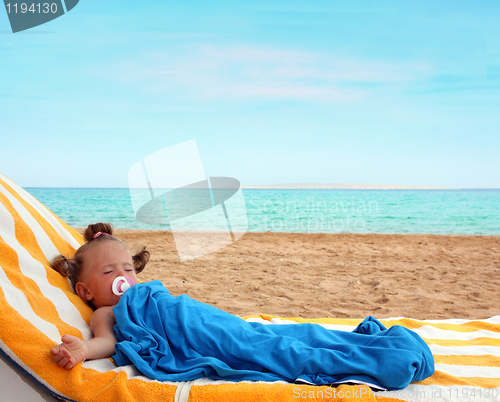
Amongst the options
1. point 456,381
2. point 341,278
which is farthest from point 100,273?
point 341,278

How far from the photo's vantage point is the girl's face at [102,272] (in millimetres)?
1474

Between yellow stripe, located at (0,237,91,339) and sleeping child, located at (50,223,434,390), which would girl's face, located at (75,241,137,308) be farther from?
yellow stripe, located at (0,237,91,339)

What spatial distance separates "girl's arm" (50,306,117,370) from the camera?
1070 mm

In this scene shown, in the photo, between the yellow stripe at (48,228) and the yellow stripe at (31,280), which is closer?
the yellow stripe at (31,280)

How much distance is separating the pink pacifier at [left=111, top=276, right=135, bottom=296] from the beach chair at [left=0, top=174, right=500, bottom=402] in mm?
138

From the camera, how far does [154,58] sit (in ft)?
65.7

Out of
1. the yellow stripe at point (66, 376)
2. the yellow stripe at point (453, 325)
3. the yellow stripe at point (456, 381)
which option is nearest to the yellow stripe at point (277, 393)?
the yellow stripe at point (66, 376)

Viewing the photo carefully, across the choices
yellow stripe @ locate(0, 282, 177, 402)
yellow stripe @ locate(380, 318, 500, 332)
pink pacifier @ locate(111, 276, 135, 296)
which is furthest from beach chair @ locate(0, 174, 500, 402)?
yellow stripe @ locate(380, 318, 500, 332)

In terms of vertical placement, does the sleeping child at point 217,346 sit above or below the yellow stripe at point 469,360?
above

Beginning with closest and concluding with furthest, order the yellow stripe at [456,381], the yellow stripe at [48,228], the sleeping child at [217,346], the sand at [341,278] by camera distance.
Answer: the sleeping child at [217,346] → the yellow stripe at [456,381] → the yellow stripe at [48,228] → the sand at [341,278]

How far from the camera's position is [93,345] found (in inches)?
47.9

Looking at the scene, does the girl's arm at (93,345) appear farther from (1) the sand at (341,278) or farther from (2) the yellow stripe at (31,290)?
(1) the sand at (341,278)

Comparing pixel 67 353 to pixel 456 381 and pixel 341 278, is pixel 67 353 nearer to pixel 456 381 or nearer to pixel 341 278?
pixel 456 381

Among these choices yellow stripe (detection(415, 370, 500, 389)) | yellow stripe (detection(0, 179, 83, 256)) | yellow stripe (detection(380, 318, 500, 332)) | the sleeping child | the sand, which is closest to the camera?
the sleeping child
